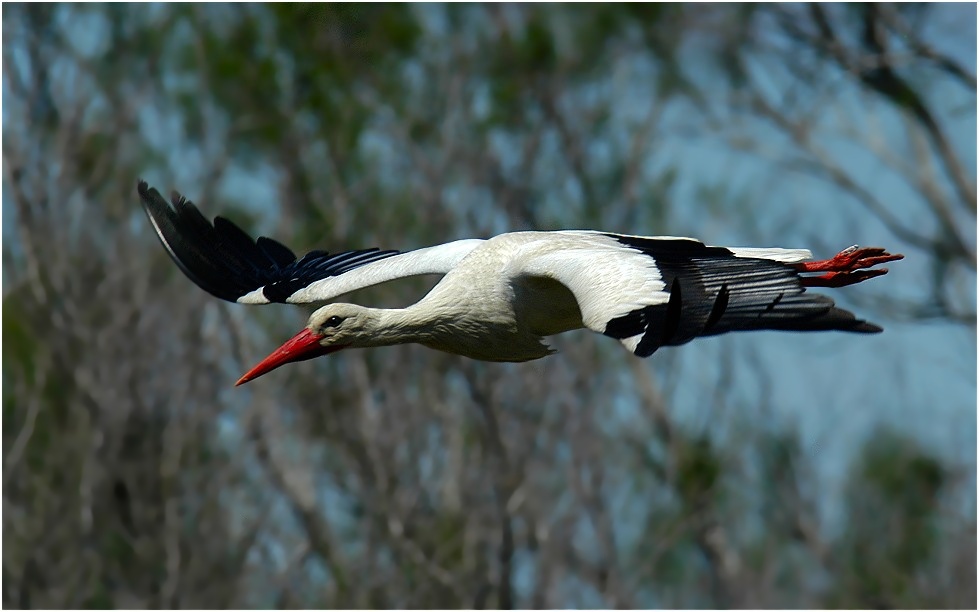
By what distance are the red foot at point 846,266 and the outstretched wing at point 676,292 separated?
23 cm

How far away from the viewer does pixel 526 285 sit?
19.9ft

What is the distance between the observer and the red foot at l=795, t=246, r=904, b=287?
6.26m

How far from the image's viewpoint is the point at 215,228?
758 centimetres

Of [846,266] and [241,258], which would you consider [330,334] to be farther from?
[846,266]

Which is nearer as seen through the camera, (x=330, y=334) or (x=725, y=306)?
(x=725, y=306)

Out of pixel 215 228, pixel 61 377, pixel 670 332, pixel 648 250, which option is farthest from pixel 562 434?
pixel 670 332

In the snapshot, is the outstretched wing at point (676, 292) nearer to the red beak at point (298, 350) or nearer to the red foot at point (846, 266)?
the red foot at point (846, 266)

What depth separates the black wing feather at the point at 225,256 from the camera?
7.40 meters

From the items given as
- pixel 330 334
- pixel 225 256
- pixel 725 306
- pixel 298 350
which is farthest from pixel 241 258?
pixel 725 306

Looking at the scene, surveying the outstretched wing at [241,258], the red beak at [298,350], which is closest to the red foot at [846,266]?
the outstretched wing at [241,258]

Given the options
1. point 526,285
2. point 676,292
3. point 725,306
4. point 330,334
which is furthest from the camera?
point 330,334

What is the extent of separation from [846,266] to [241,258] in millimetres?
2735

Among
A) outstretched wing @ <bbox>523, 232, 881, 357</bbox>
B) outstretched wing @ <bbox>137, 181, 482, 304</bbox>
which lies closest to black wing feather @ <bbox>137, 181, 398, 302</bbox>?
outstretched wing @ <bbox>137, 181, 482, 304</bbox>

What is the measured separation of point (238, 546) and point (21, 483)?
8.32ft
